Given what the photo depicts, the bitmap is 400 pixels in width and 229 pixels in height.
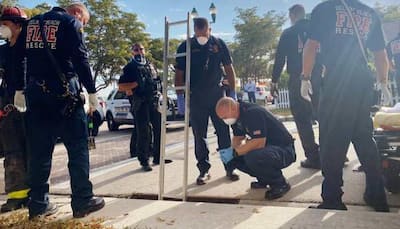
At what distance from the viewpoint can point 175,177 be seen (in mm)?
4594

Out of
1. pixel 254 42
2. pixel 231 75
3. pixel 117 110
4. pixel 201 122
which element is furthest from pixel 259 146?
pixel 254 42

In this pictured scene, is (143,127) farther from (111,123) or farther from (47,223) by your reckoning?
(111,123)

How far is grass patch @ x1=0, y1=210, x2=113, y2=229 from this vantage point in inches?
109

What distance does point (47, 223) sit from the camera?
2.88 m

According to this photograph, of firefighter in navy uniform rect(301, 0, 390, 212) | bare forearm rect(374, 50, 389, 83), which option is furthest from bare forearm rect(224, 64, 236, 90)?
bare forearm rect(374, 50, 389, 83)

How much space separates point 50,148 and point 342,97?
2.45m

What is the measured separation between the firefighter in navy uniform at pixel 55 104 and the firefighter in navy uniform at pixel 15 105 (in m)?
0.24

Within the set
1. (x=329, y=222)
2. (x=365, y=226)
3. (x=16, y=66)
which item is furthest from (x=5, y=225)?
(x=365, y=226)

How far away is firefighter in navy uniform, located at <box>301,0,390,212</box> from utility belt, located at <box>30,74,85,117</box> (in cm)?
196

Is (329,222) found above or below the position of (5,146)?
below

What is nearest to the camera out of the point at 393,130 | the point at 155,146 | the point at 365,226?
the point at 365,226

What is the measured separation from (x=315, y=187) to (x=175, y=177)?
1726mm

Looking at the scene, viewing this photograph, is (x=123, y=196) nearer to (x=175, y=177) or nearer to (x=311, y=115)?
(x=175, y=177)

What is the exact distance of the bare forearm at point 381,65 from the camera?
3.14 meters
